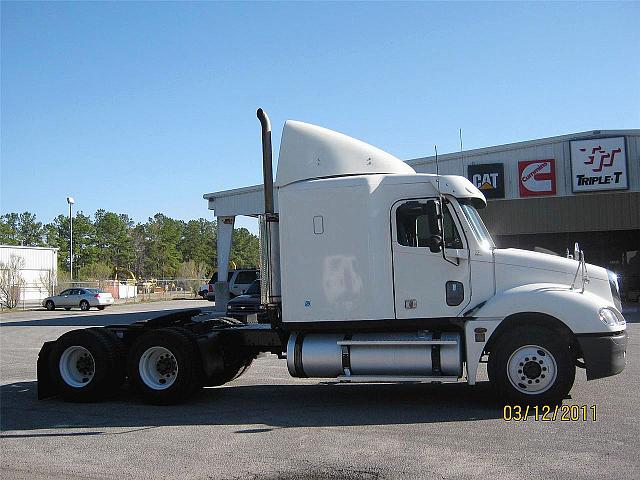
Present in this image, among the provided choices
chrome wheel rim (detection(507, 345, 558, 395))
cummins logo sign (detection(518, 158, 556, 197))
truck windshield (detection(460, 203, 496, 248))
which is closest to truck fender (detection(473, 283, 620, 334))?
chrome wheel rim (detection(507, 345, 558, 395))

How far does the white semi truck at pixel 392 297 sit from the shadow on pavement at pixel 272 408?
1.34 feet

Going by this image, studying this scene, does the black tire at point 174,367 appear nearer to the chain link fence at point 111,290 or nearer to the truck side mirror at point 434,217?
the truck side mirror at point 434,217

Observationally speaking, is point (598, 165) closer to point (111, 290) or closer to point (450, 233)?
point (450, 233)

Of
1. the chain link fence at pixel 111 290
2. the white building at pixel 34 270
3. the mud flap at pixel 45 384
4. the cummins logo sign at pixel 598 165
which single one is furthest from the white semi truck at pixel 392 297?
the white building at pixel 34 270

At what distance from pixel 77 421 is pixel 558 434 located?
582cm

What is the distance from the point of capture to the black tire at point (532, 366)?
8.10 m

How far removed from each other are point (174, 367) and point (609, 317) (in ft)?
19.2

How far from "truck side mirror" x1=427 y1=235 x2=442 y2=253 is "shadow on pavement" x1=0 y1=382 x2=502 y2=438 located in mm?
2056

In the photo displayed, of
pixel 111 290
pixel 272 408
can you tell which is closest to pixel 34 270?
pixel 111 290

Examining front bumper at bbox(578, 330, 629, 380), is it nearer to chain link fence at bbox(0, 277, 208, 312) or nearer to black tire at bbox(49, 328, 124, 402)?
black tire at bbox(49, 328, 124, 402)

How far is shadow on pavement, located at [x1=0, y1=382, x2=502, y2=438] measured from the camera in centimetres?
816

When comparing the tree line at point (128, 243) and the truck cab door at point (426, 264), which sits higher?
the tree line at point (128, 243)

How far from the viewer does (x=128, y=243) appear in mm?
111250

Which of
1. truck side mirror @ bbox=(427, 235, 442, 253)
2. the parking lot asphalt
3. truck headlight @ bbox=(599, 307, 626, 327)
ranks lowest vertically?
the parking lot asphalt
